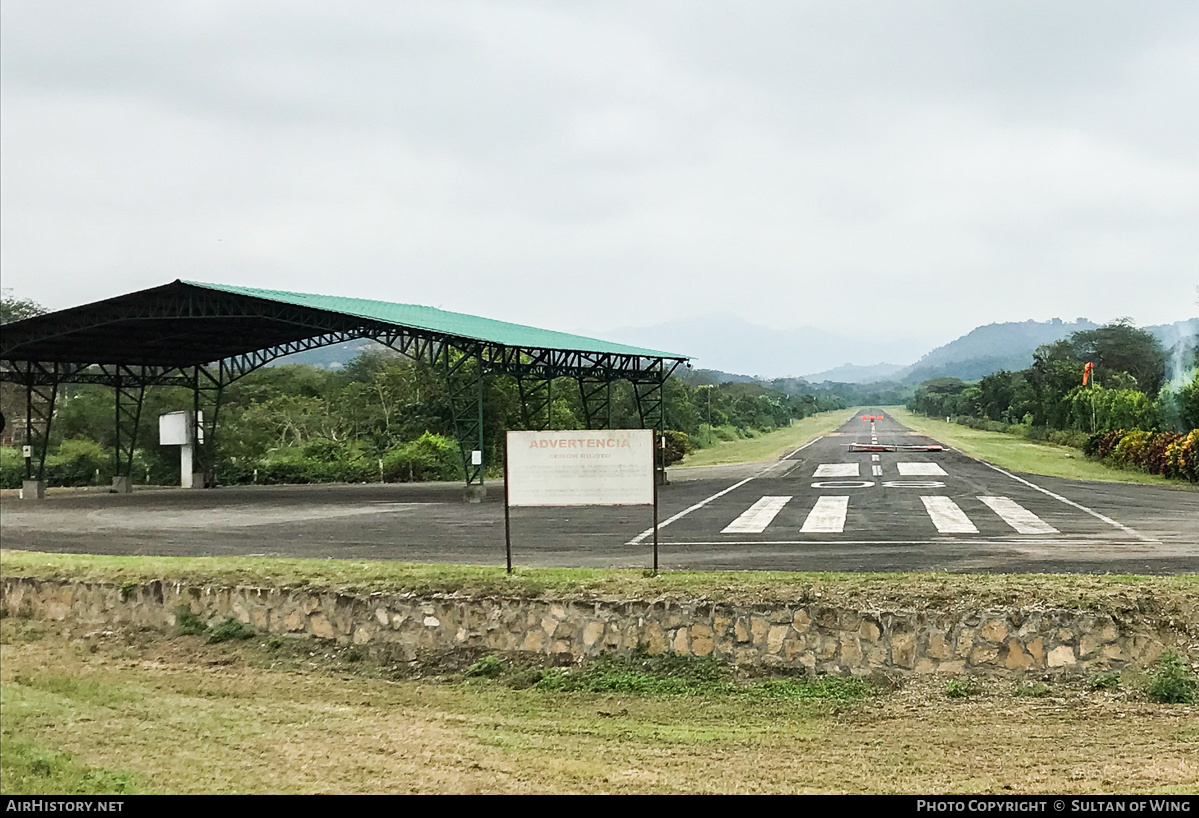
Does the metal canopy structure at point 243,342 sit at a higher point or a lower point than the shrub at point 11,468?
higher

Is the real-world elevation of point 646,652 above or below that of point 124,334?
below

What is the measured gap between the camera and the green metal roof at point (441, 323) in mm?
25125

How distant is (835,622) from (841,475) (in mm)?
22750

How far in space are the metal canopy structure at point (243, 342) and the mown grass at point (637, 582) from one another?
15025mm

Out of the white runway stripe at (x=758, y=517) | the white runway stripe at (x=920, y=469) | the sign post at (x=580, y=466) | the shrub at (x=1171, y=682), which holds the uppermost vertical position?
the sign post at (x=580, y=466)

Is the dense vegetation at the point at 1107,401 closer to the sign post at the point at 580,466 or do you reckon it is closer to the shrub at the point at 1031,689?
the sign post at the point at 580,466

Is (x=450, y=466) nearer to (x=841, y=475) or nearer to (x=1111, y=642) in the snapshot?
(x=841, y=475)

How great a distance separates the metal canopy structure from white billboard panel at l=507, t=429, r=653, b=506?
15070mm

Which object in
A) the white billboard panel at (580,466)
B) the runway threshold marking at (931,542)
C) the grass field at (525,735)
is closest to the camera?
the grass field at (525,735)

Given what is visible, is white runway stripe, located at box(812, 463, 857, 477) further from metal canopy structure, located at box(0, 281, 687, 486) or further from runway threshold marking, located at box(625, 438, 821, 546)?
metal canopy structure, located at box(0, 281, 687, 486)

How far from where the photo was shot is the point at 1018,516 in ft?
56.3

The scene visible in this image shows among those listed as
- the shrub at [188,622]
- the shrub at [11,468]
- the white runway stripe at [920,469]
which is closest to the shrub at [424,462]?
the shrub at [11,468]

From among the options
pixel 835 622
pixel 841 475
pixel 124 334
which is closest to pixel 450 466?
pixel 124 334

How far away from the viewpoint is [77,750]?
445 centimetres
